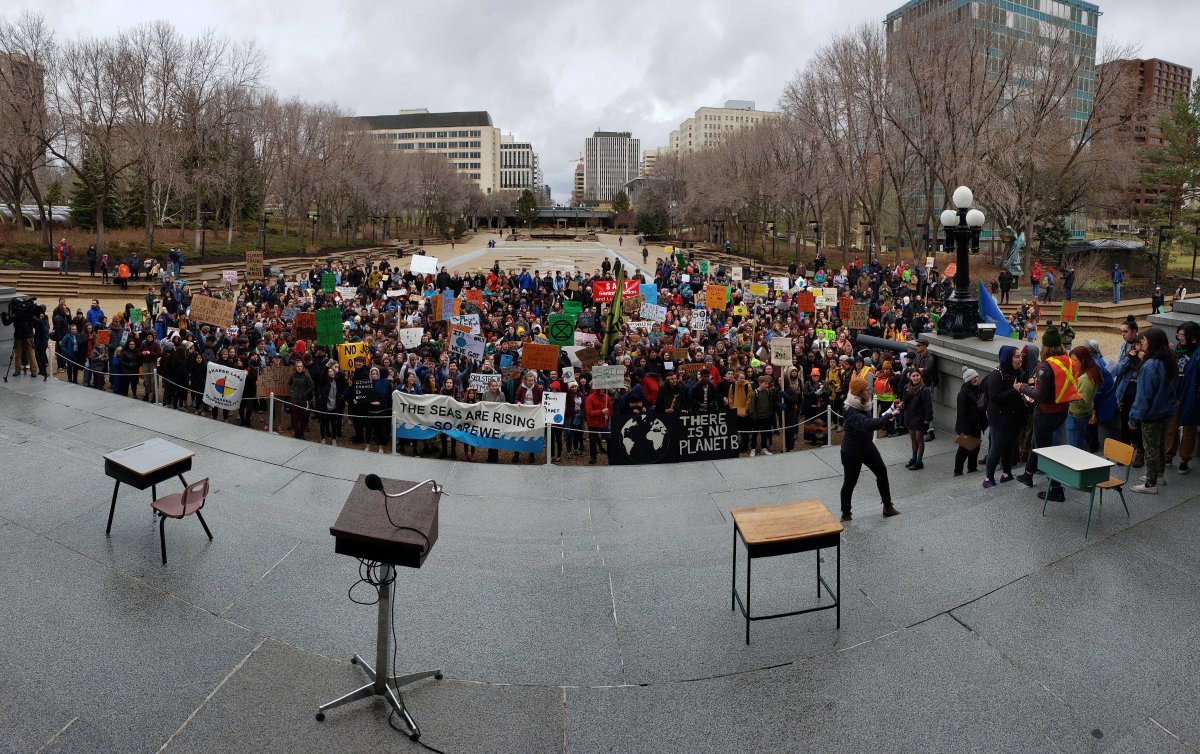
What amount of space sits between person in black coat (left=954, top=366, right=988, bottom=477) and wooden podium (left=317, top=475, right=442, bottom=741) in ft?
25.0

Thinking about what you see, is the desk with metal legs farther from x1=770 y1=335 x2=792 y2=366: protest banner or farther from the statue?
the statue

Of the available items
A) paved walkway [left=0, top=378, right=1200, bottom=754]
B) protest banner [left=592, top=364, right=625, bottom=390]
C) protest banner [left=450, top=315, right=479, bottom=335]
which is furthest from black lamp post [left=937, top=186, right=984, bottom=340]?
protest banner [left=450, top=315, right=479, bottom=335]

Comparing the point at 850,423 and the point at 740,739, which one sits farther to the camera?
the point at 850,423

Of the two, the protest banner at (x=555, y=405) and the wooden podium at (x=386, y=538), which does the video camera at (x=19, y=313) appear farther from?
the wooden podium at (x=386, y=538)

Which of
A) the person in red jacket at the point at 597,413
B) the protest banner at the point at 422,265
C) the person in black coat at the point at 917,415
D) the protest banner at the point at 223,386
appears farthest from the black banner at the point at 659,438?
the protest banner at the point at 422,265

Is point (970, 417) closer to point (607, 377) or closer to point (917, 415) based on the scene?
point (917, 415)

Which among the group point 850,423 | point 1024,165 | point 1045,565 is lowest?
point 1045,565

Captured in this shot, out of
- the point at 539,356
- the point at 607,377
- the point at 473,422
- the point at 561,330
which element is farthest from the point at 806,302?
the point at 473,422

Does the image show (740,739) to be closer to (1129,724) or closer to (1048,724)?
(1048,724)

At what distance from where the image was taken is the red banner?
26038 mm

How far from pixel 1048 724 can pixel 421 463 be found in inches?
329

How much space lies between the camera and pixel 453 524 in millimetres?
8711

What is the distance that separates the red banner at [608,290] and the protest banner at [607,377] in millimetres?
12167

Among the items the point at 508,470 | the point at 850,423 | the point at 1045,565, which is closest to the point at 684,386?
the point at 508,470
